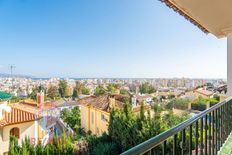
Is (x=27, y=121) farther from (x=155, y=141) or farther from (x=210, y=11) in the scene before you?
(x=155, y=141)

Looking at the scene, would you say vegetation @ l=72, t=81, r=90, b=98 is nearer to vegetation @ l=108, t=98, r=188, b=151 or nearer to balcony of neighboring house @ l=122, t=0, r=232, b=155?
vegetation @ l=108, t=98, r=188, b=151

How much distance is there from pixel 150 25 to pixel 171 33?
2118mm

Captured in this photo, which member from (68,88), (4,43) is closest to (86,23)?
(68,88)

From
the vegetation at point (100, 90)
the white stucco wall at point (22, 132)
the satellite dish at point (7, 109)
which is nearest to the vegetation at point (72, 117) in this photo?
the vegetation at point (100, 90)

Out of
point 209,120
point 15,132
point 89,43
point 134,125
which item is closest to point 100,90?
point 89,43

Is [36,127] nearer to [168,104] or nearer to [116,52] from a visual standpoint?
[168,104]

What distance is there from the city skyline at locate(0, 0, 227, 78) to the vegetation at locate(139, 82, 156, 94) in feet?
8.20

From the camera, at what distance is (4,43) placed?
18297 mm

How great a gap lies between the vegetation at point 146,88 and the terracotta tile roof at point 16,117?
7708 mm

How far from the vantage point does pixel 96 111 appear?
12.9 m

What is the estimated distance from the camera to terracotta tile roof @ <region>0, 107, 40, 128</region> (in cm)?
978

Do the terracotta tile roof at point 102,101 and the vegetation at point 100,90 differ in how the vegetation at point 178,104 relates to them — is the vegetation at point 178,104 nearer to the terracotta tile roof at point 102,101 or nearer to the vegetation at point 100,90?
the terracotta tile roof at point 102,101

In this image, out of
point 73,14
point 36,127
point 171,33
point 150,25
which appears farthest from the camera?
point 73,14

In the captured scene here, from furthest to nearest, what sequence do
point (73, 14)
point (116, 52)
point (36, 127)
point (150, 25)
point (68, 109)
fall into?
point (116, 52), point (73, 14), point (68, 109), point (150, 25), point (36, 127)
